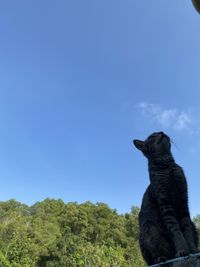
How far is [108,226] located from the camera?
40.1m

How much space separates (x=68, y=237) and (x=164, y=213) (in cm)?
3331

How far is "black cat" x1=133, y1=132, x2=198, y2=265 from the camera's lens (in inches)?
145

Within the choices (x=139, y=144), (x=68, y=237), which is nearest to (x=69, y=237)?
(x=68, y=237)

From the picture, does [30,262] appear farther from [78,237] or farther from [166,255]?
[166,255]

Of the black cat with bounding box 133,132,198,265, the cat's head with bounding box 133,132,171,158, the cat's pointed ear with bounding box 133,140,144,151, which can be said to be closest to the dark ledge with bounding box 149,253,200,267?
the black cat with bounding box 133,132,198,265

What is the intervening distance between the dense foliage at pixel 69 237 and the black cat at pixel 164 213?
Result: 2668 centimetres

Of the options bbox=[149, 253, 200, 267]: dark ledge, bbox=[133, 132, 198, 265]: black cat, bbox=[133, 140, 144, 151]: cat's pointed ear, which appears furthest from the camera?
bbox=[133, 140, 144, 151]: cat's pointed ear

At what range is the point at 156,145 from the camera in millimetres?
4199

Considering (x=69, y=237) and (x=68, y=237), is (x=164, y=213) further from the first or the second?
(x=68, y=237)

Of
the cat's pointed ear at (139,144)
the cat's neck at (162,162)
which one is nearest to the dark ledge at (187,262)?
the cat's neck at (162,162)

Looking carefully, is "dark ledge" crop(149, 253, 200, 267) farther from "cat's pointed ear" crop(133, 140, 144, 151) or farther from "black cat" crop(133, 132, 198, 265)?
"cat's pointed ear" crop(133, 140, 144, 151)

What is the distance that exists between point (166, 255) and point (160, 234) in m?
0.20

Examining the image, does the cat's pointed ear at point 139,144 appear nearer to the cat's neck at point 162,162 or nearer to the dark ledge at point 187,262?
the cat's neck at point 162,162

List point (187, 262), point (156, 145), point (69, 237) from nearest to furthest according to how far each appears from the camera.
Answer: point (187, 262) → point (156, 145) → point (69, 237)
